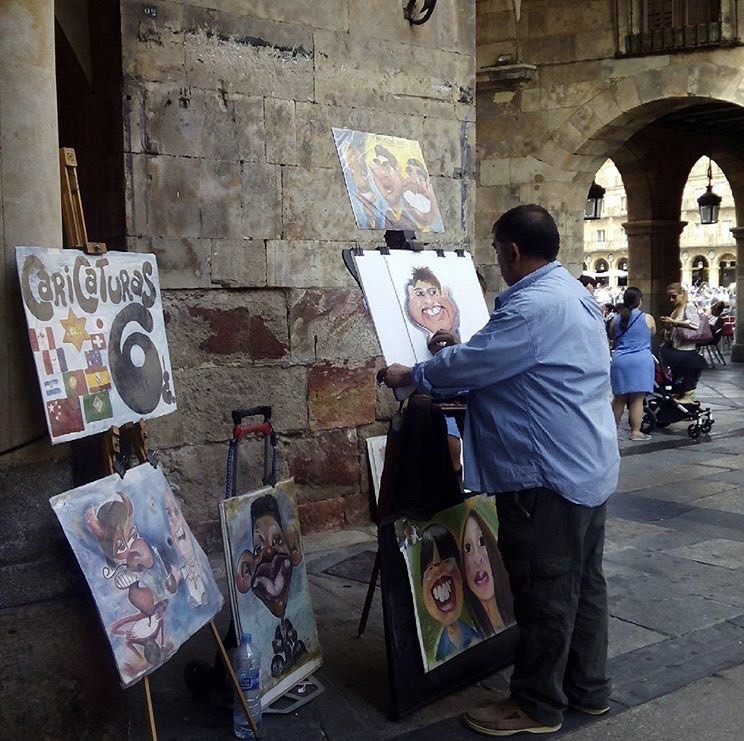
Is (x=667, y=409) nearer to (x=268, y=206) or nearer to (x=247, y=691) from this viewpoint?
(x=268, y=206)

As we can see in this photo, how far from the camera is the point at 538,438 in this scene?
9.86 feet

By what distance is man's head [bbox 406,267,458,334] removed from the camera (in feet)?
12.0

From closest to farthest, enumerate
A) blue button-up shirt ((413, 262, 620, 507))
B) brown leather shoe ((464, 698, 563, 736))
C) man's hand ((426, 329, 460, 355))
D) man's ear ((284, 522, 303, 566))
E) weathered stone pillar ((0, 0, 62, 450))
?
weathered stone pillar ((0, 0, 62, 450))
blue button-up shirt ((413, 262, 620, 507))
brown leather shoe ((464, 698, 563, 736))
man's ear ((284, 522, 303, 566))
man's hand ((426, 329, 460, 355))

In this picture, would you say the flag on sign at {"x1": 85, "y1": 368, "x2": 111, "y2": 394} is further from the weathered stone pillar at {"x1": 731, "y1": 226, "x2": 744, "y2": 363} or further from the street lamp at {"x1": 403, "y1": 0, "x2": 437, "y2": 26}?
the weathered stone pillar at {"x1": 731, "y1": 226, "x2": 744, "y2": 363}

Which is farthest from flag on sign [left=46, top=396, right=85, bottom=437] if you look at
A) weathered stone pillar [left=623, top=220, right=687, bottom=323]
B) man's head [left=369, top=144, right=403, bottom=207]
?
weathered stone pillar [left=623, top=220, right=687, bottom=323]

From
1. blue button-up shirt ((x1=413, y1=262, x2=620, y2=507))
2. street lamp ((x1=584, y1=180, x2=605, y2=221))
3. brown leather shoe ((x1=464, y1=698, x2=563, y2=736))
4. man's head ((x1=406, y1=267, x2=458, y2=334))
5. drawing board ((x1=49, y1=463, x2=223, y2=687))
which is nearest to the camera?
drawing board ((x1=49, y1=463, x2=223, y2=687))

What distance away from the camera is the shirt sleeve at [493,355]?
2957 millimetres

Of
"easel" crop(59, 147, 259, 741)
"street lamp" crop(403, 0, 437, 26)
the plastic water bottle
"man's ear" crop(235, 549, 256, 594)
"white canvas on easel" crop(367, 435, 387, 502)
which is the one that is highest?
"street lamp" crop(403, 0, 437, 26)

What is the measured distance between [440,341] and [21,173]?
4.93 ft

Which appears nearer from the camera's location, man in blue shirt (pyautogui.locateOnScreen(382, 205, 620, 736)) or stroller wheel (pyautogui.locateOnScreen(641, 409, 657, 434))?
man in blue shirt (pyautogui.locateOnScreen(382, 205, 620, 736))

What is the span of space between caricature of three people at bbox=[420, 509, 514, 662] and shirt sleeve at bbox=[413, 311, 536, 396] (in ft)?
2.09

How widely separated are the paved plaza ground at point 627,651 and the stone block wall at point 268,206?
65 cm

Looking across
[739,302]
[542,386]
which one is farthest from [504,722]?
[739,302]

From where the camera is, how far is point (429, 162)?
602 centimetres
